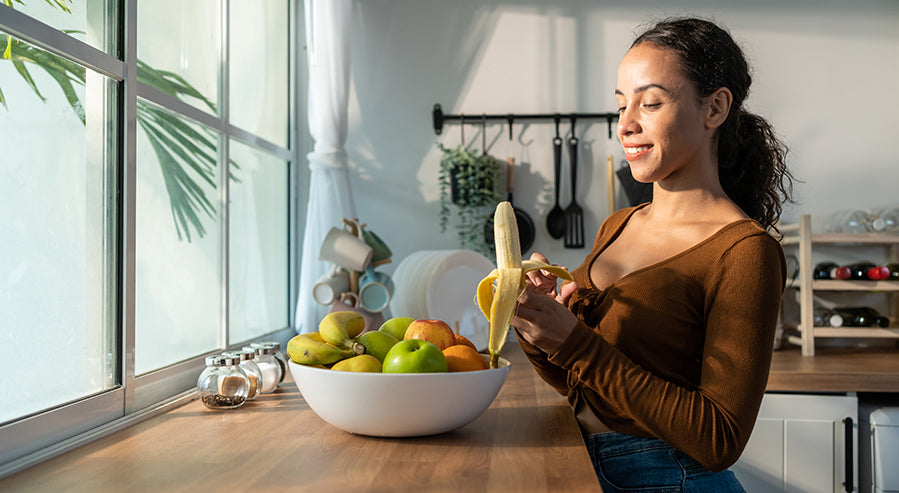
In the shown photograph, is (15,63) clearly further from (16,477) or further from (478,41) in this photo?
(478,41)

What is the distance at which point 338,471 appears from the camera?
31.3 inches

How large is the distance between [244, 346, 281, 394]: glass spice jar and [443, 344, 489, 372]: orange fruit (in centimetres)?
47

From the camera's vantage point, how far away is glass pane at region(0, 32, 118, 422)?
91 cm

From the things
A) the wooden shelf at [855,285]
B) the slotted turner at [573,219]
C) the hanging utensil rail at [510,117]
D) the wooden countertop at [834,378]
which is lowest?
the wooden countertop at [834,378]

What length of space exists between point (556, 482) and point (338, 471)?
0.26m

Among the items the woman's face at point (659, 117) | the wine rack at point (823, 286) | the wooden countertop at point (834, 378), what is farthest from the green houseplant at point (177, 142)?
the wine rack at point (823, 286)

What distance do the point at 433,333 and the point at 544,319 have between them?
0.76ft

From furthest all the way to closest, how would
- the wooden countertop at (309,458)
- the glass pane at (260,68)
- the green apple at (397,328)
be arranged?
the glass pane at (260,68), the green apple at (397,328), the wooden countertop at (309,458)

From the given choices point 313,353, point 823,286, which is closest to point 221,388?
point 313,353

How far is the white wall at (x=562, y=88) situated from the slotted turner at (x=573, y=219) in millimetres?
34

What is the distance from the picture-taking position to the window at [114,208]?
923mm

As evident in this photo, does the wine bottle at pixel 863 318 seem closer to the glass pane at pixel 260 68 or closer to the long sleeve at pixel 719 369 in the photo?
the long sleeve at pixel 719 369

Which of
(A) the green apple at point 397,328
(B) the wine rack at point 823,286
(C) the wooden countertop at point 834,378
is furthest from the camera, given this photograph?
(B) the wine rack at point 823,286

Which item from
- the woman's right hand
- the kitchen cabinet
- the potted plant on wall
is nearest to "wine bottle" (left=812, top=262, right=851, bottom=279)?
the kitchen cabinet
